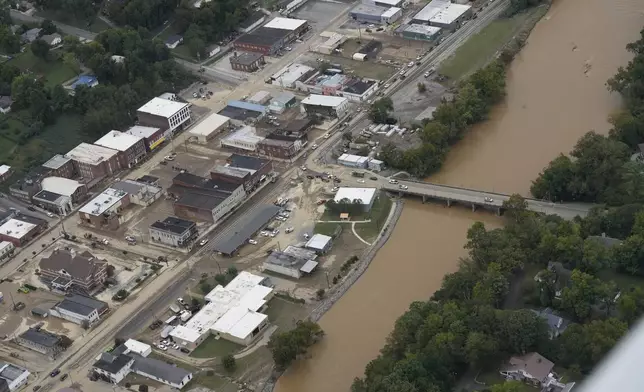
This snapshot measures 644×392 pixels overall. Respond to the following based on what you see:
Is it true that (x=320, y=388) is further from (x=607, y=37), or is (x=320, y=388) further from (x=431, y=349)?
(x=607, y=37)

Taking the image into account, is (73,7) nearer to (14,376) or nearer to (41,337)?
(41,337)

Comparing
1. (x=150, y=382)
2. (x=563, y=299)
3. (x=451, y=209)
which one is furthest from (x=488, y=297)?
(x=150, y=382)

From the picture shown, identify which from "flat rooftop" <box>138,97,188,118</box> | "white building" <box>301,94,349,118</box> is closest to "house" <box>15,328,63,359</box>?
"flat rooftop" <box>138,97,188,118</box>

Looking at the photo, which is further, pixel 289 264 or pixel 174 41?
pixel 174 41

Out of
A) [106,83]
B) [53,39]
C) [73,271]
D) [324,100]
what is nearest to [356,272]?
[73,271]

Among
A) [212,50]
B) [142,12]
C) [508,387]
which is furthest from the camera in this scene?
[142,12]

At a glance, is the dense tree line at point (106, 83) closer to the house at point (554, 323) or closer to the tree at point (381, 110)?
the tree at point (381, 110)
